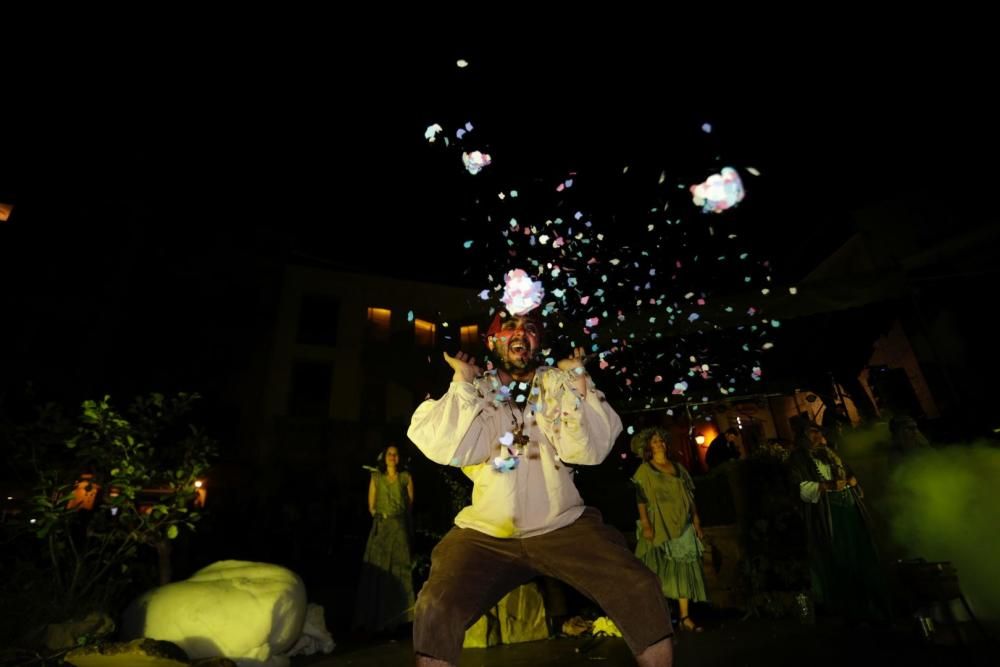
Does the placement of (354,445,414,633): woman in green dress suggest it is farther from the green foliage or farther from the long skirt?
the long skirt

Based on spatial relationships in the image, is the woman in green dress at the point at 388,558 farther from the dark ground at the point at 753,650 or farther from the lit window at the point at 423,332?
the lit window at the point at 423,332

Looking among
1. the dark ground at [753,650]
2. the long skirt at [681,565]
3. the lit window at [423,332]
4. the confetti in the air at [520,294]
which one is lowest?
the dark ground at [753,650]

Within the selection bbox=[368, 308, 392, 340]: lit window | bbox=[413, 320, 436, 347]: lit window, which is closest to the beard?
bbox=[413, 320, 436, 347]: lit window

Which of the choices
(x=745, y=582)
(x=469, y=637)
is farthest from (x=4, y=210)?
(x=745, y=582)

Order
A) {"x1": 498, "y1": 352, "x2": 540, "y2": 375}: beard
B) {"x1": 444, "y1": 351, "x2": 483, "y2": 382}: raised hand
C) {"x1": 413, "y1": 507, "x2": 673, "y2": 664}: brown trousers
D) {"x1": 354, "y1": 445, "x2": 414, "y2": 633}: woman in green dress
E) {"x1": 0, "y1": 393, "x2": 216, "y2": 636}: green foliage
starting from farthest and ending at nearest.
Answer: {"x1": 354, "y1": 445, "x2": 414, "y2": 633}: woman in green dress
{"x1": 0, "y1": 393, "x2": 216, "y2": 636}: green foliage
{"x1": 498, "y1": 352, "x2": 540, "y2": 375}: beard
{"x1": 444, "y1": 351, "x2": 483, "y2": 382}: raised hand
{"x1": 413, "y1": 507, "x2": 673, "y2": 664}: brown trousers

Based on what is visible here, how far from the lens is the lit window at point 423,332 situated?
25.5m

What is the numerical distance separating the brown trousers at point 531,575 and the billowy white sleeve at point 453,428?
1.43 ft

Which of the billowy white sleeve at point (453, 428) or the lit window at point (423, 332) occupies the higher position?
the lit window at point (423, 332)

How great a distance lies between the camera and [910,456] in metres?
6.45

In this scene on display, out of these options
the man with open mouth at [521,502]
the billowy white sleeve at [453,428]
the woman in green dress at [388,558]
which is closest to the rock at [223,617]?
the woman in green dress at [388,558]

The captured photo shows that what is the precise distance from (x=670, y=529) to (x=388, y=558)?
3883mm

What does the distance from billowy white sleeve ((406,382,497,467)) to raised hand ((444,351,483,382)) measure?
6cm

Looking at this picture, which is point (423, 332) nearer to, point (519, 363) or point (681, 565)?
point (681, 565)

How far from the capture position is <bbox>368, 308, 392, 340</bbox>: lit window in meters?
24.9
